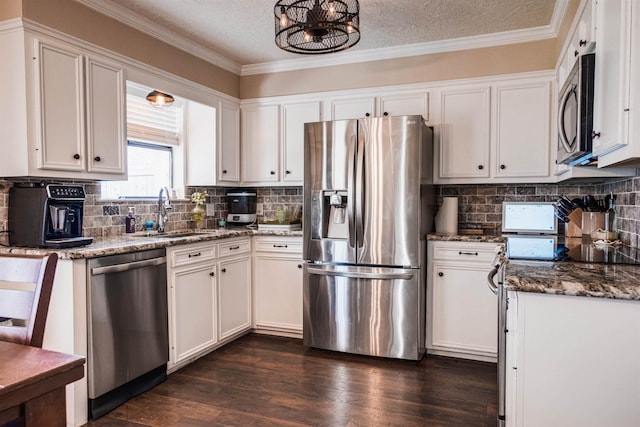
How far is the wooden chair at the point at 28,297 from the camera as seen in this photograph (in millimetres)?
1314

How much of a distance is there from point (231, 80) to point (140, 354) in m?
2.62

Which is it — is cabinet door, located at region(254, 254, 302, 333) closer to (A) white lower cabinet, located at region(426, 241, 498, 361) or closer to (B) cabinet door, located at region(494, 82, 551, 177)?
A: (A) white lower cabinet, located at region(426, 241, 498, 361)

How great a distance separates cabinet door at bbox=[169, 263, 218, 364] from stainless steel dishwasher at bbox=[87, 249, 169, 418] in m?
0.10

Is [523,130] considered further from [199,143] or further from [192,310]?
[192,310]

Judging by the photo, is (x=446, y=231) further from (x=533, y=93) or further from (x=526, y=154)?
(x=533, y=93)

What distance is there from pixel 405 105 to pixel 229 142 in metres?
1.65

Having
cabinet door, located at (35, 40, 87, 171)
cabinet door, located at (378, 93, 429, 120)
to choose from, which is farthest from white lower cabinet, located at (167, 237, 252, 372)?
cabinet door, located at (378, 93, 429, 120)

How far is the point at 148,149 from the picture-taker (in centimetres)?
372

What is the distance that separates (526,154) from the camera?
3.39 meters

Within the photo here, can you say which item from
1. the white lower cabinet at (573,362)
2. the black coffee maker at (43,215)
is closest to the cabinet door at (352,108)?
the black coffee maker at (43,215)

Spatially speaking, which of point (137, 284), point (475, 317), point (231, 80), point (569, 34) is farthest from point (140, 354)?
point (569, 34)

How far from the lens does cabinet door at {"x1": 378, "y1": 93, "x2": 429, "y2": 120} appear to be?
11.9 ft

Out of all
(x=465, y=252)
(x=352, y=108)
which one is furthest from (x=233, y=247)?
(x=465, y=252)

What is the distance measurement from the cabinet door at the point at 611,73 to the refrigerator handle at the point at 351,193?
1.70 meters
